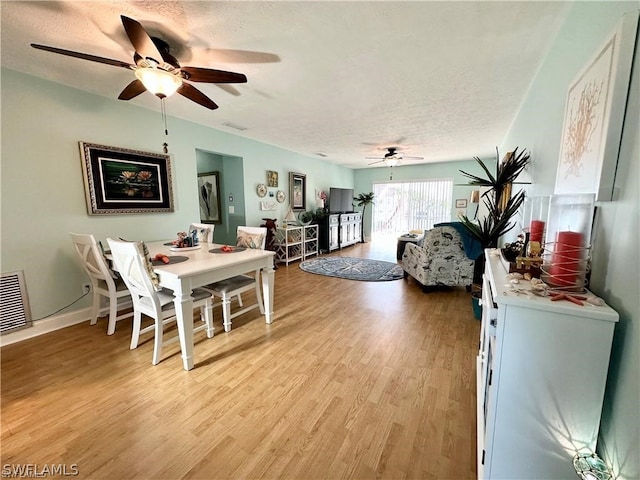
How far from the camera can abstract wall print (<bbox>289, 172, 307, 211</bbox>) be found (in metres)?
5.54

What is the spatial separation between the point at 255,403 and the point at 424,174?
7.12 metres

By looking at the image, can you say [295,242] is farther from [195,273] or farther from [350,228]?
[195,273]

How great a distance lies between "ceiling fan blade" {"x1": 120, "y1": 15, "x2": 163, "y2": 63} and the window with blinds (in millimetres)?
6877

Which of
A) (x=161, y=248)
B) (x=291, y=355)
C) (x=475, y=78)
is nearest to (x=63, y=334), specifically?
(x=161, y=248)

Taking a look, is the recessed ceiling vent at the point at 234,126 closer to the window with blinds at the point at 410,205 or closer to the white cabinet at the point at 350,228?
the white cabinet at the point at 350,228

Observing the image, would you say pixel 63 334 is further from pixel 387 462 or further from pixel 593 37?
pixel 593 37

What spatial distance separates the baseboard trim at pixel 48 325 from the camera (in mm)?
2240

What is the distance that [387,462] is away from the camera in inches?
48.4

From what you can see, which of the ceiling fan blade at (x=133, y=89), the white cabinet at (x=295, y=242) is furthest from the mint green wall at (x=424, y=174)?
the ceiling fan blade at (x=133, y=89)

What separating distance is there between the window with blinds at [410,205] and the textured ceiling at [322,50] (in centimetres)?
405

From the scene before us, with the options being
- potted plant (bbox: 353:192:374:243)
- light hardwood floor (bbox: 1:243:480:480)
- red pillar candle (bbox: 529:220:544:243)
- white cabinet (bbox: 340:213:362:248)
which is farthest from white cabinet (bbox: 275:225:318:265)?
red pillar candle (bbox: 529:220:544:243)

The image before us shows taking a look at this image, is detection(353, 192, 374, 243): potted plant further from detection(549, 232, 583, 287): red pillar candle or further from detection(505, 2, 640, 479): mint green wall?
detection(549, 232, 583, 287): red pillar candle

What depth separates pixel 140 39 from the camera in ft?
4.75

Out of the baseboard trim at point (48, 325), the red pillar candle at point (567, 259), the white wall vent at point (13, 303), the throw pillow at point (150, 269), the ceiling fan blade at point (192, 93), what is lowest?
the baseboard trim at point (48, 325)
